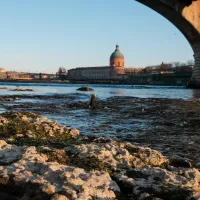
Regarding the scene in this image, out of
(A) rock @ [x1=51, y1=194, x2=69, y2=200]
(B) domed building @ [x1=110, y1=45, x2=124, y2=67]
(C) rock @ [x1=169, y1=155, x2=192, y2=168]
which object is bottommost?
(C) rock @ [x1=169, y1=155, x2=192, y2=168]

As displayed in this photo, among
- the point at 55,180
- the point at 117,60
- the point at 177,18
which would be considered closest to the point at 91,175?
the point at 55,180

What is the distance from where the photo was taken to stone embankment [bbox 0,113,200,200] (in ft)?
9.92

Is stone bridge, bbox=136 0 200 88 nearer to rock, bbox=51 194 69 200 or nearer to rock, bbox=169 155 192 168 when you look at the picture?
rock, bbox=169 155 192 168

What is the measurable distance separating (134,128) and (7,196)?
7.61m

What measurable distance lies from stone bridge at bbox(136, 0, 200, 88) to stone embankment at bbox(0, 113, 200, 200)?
3388 centimetres

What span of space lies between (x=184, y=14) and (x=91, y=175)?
141 ft

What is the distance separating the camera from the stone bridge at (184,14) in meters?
38.1

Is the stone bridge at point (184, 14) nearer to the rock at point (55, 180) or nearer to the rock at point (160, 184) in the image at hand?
the rock at point (160, 184)

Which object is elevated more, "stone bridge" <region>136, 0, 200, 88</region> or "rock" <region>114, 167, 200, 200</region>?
"stone bridge" <region>136, 0, 200, 88</region>

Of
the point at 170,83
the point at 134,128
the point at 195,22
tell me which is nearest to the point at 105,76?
the point at 170,83

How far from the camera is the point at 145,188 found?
10.9 ft

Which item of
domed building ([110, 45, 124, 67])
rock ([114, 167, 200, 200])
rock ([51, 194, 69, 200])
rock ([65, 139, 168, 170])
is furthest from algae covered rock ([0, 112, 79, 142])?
domed building ([110, 45, 124, 67])

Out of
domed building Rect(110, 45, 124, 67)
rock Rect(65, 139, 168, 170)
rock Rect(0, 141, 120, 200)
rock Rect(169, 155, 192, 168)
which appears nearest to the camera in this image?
rock Rect(0, 141, 120, 200)

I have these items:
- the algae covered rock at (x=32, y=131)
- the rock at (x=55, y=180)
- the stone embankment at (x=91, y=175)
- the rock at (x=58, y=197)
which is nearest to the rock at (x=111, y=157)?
the stone embankment at (x=91, y=175)
